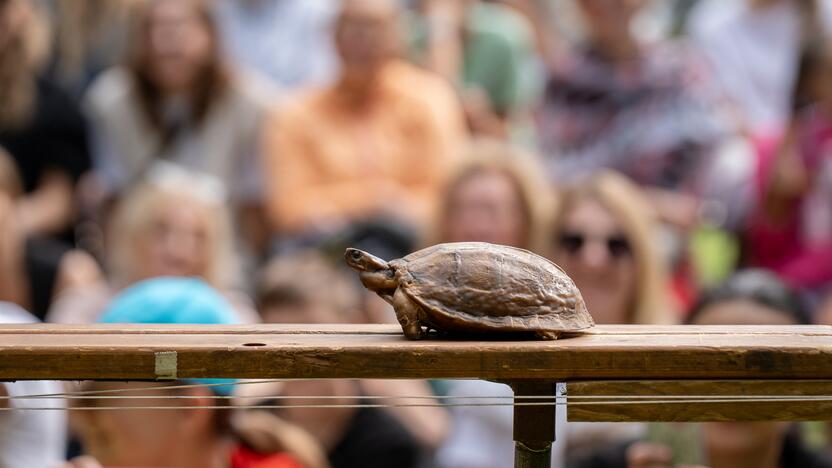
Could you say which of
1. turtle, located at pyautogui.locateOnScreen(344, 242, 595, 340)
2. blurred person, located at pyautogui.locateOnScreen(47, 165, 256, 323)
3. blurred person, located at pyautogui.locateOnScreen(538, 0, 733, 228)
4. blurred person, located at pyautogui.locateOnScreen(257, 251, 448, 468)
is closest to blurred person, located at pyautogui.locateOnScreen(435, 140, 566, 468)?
blurred person, located at pyautogui.locateOnScreen(257, 251, 448, 468)

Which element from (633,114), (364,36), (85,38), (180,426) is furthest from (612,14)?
(180,426)

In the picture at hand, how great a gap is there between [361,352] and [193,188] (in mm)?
3348

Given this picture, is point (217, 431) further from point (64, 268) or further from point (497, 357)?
point (64, 268)

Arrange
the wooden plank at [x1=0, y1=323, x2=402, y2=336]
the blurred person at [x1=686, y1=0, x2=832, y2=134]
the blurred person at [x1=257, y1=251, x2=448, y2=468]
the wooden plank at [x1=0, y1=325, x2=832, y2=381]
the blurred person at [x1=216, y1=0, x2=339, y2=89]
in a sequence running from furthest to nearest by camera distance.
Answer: the blurred person at [x1=216, y1=0, x2=339, y2=89] → the blurred person at [x1=686, y1=0, x2=832, y2=134] → the blurred person at [x1=257, y1=251, x2=448, y2=468] → the wooden plank at [x1=0, y1=323, x2=402, y2=336] → the wooden plank at [x1=0, y1=325, x2=832, y2=381]

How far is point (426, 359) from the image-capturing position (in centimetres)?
218

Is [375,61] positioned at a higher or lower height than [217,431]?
higher

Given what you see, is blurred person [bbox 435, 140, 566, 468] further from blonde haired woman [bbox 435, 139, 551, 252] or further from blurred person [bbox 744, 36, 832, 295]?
blurred person [bbox 744, 36, 832, 295]

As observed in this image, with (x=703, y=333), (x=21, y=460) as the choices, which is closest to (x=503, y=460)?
(x=21, y=460)

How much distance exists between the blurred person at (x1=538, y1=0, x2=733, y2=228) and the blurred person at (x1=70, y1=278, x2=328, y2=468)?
8.64 ft

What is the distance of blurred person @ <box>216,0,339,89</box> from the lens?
6578mm

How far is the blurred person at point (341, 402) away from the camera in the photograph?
4.31 meters

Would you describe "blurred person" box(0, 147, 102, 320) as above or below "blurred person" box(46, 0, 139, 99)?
below

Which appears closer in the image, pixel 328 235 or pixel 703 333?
pixel 703 333

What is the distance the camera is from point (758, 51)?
6367mm
